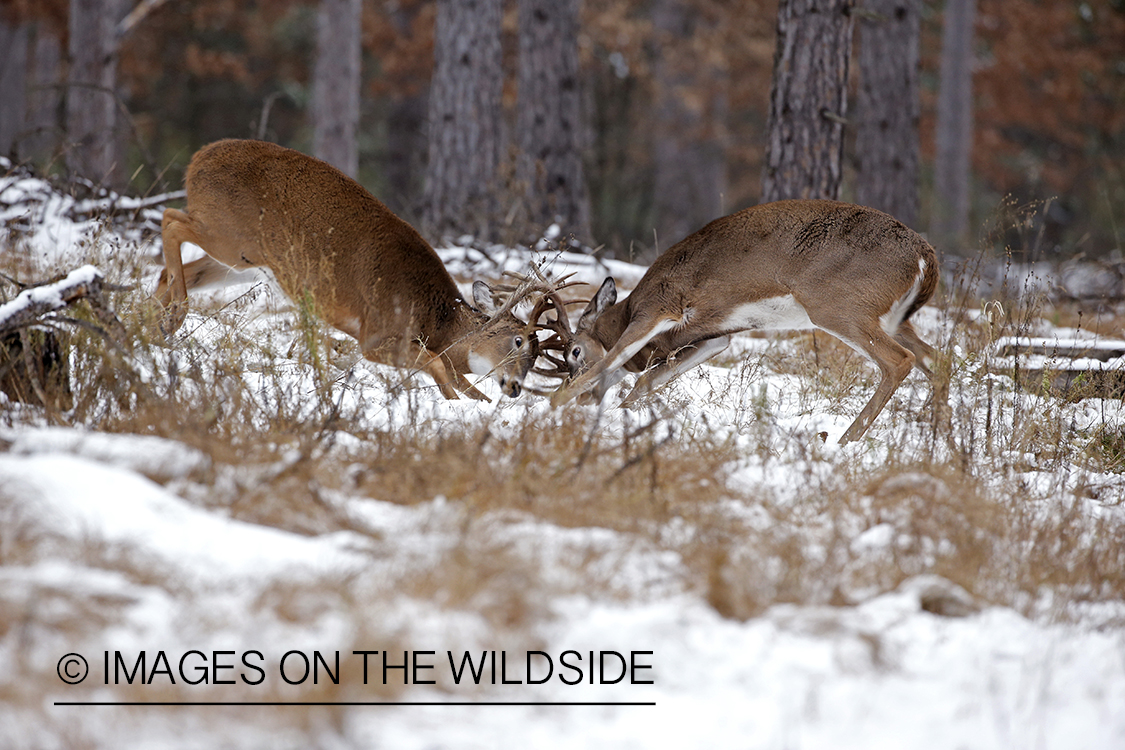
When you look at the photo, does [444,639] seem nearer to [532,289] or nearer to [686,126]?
[532,289]

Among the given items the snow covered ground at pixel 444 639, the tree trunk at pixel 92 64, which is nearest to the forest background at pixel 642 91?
the tree trunk at pixel 92 64

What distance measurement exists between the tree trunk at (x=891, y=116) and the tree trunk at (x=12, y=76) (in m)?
15.6

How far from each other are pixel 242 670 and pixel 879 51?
39.2 feet

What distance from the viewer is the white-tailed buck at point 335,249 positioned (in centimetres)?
617

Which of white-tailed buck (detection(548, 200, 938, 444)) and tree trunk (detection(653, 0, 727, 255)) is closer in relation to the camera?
white-tailed buck (detection(548, 200, 938, 444))

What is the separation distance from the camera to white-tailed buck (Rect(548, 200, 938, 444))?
593 centimetres

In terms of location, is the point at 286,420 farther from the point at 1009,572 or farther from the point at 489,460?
the point at 1009,572

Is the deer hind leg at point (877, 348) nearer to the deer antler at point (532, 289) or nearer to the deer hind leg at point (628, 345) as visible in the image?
the deer hind leg at point (628, 345)

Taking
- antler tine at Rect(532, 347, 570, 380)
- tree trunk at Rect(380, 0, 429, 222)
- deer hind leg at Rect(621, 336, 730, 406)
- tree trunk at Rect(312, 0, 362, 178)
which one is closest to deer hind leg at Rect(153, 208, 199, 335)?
antler tine at Rect(532, 347, 570, 380)

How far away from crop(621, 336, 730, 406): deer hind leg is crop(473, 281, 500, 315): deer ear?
3.44ft

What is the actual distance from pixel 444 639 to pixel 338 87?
12482 mm

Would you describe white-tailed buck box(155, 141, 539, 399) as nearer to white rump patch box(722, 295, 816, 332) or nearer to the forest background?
white rump patch box(722, 295, 816, 332)

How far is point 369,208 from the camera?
6.43 m

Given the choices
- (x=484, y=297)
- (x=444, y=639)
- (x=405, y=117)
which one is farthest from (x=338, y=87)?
(x=444, y=639)
